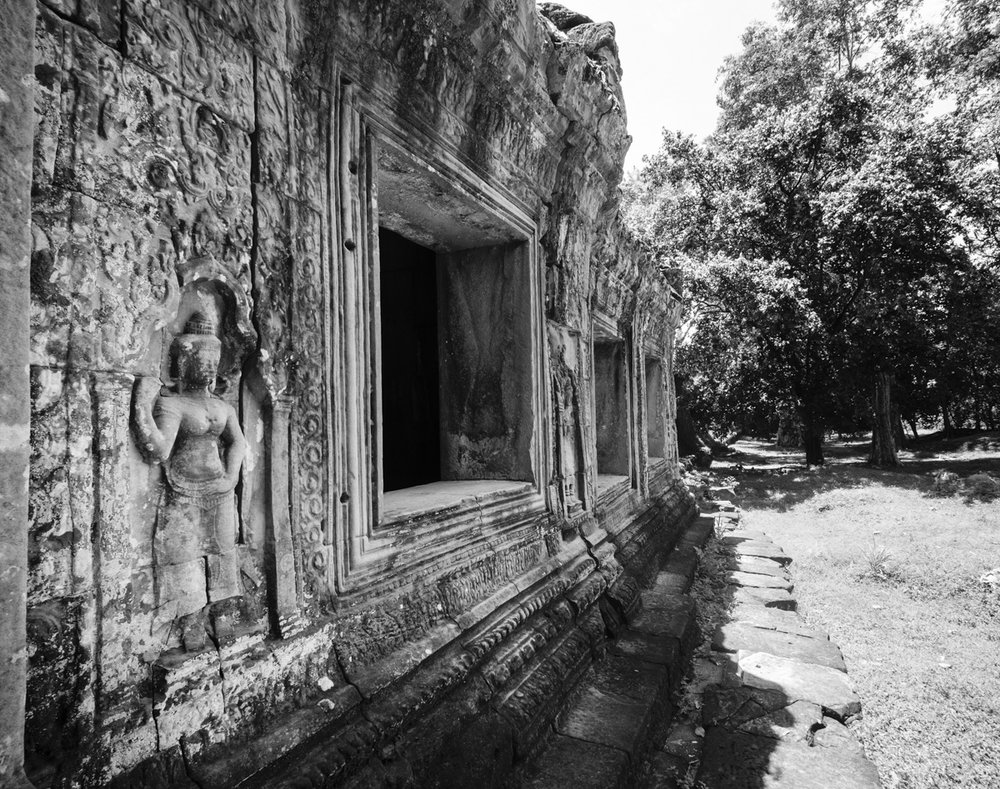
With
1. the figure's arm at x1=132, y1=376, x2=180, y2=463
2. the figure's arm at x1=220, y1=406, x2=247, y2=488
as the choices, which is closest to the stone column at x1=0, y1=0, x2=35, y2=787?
the figure's arm at x1=132, y1=376, x2=180, y2=463

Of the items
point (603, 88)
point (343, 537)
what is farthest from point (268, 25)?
point (603, 88)

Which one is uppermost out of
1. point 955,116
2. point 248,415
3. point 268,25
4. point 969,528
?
point 955,116

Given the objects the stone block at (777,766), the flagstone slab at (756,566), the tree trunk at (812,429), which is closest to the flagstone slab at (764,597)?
the flagstone slab at (756,566)

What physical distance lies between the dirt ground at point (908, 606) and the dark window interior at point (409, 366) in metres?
3.01

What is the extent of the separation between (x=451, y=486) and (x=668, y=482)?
5.25 m

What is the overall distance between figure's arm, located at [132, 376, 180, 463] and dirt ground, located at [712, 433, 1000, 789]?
10.7ft

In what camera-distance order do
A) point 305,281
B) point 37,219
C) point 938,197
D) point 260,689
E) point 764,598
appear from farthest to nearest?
point 938,197 < point 764,598 < point 305,281 < point 260,689 < point 37,219

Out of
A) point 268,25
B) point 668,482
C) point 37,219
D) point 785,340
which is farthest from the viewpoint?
point 785,340

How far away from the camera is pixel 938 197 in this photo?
37.3 ft

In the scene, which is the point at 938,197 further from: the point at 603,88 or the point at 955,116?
the point at 603,88

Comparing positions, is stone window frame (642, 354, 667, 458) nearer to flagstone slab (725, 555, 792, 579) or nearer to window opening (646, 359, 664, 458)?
window opening (646, 359, 664, 458)

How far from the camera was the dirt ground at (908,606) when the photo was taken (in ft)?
9.43

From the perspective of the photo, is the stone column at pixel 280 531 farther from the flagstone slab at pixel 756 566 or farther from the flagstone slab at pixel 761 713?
the flagstone slab at pixel 756 566

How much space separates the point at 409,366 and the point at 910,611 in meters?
4.78
